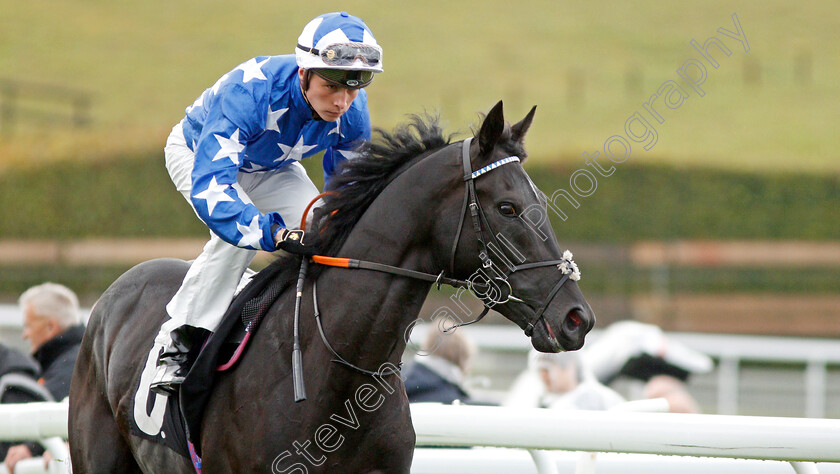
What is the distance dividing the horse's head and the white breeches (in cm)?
67

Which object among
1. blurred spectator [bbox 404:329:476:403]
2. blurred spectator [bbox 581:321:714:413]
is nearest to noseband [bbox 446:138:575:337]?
blurred spectator [bbox 404:329:476:403]

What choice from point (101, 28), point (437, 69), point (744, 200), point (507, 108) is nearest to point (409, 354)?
point (744, 200)

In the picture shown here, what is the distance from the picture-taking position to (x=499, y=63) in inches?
1064

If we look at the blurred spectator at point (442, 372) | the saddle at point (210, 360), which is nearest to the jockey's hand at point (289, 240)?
the saddle at point (210, 360)

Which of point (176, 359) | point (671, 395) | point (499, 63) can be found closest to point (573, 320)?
point (176, 359)

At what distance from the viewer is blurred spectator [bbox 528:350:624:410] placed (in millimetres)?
4949

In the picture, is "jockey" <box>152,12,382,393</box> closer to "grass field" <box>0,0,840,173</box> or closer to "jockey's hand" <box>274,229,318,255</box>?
"jockey's hand" <box>274,229,318,255</box>

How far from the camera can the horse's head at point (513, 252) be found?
236 centimetres

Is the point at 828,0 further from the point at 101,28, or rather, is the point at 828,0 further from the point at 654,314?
the point at 101,28

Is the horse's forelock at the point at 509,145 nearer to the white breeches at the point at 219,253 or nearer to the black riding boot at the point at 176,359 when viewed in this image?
the white breeches at the point at 219,253

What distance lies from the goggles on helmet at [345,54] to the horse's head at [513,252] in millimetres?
399

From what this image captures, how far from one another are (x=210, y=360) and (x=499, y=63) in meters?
25.0

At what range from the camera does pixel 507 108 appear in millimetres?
23812

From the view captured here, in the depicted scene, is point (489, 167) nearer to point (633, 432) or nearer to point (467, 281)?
point (467, 281)
